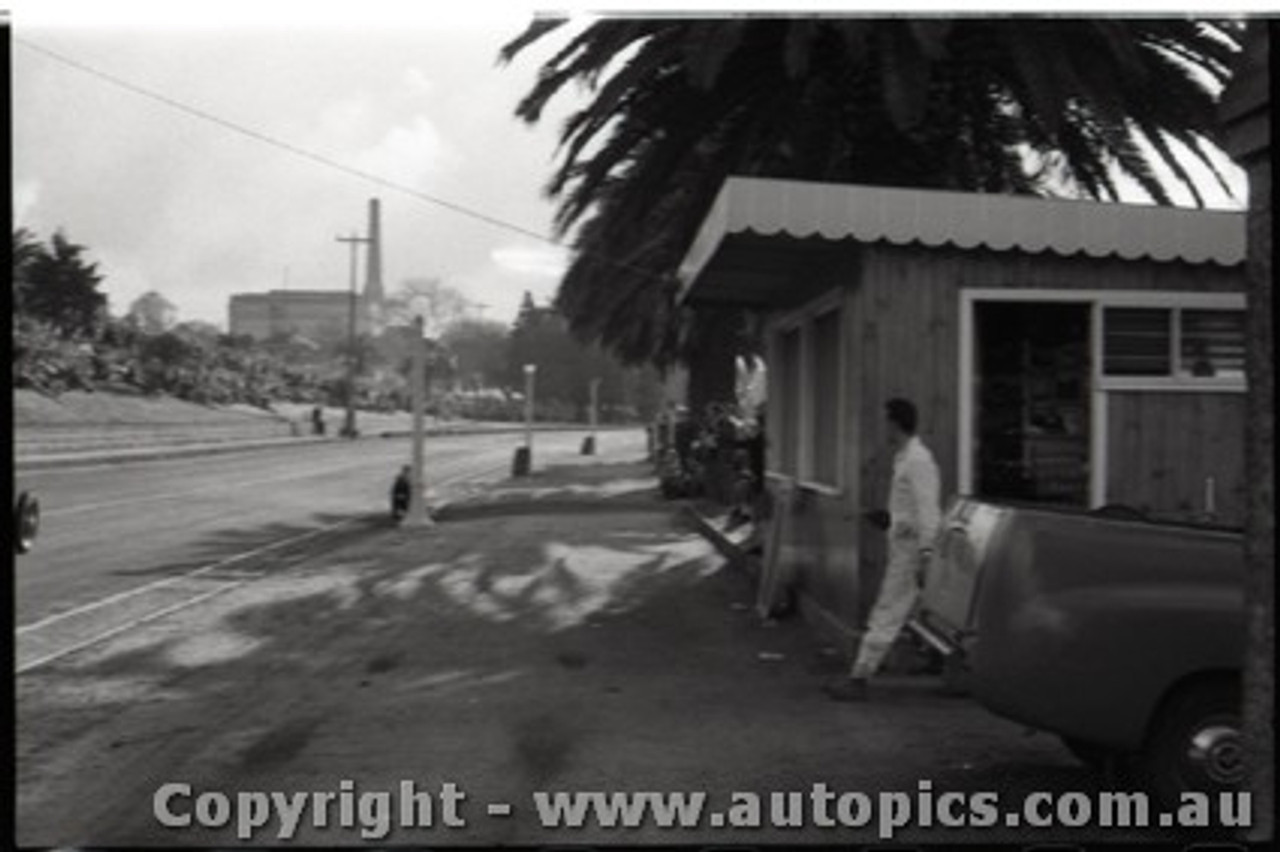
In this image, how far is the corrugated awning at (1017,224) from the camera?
8297mm

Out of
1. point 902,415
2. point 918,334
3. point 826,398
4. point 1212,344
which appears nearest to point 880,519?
point 902,415

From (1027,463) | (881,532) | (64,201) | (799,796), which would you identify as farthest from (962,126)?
(64,201)

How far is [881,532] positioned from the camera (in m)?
8.71

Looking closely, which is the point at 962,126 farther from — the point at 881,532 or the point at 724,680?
the point at 724,680

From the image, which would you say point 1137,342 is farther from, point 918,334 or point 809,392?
point 809,392

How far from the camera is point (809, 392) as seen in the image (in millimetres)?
11117

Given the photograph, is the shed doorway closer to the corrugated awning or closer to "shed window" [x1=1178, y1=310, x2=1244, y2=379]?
"shed window" [x1=1178, y1=310, x2=1244, y2=379]

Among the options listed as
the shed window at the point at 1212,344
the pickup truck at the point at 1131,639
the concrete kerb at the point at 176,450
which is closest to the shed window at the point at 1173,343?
the shed window at the point at 1212,344

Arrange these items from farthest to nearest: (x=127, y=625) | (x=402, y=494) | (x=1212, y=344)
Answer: (x=402, y=494) → (x=127, y=625) → (x=1212, y=344)

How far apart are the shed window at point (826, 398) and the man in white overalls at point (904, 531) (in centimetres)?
251

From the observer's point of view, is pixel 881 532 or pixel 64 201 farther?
pixel 881 532

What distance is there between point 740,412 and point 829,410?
11.5m

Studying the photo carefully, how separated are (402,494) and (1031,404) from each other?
12308 millimetres

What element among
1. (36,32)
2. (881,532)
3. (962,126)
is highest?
(962,126)
